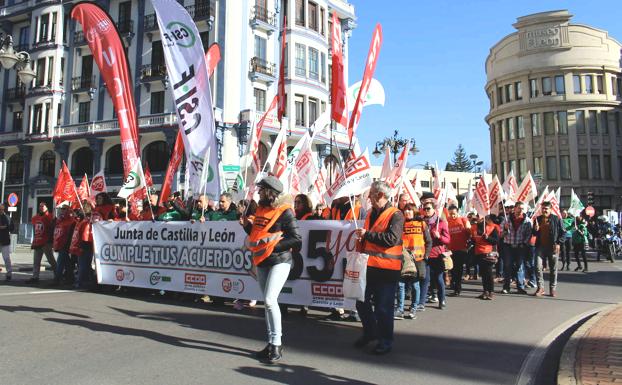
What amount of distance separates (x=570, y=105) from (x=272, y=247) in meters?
55.0

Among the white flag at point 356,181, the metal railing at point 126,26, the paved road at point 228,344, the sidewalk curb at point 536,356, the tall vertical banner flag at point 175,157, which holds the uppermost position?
the metal railing at point 126,26

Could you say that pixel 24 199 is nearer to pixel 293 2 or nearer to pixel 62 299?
pixel 293 2

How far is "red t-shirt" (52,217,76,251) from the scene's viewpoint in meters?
11.2

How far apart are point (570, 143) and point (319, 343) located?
5339 centimetres

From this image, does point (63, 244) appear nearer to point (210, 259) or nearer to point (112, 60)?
point (112, 60)

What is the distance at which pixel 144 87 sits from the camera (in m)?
32.7

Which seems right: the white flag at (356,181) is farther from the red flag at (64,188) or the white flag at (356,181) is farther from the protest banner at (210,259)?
the red flag at (64,188)

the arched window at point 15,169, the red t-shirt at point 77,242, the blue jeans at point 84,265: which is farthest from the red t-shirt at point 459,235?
the arched window at point 15,169

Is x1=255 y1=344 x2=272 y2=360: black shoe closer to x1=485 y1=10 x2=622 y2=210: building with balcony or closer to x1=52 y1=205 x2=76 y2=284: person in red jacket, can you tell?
x1=52 y1=205 x2=76 y2=284: person in red jacket

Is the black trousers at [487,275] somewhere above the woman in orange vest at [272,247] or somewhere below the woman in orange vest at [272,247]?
below

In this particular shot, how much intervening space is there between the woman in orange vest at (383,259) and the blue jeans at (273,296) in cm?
99

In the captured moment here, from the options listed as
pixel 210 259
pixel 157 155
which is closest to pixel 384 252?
pixel 210 259

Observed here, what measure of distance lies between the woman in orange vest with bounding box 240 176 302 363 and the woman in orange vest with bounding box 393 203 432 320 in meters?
2.90

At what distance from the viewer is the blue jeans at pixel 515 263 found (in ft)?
35.6
